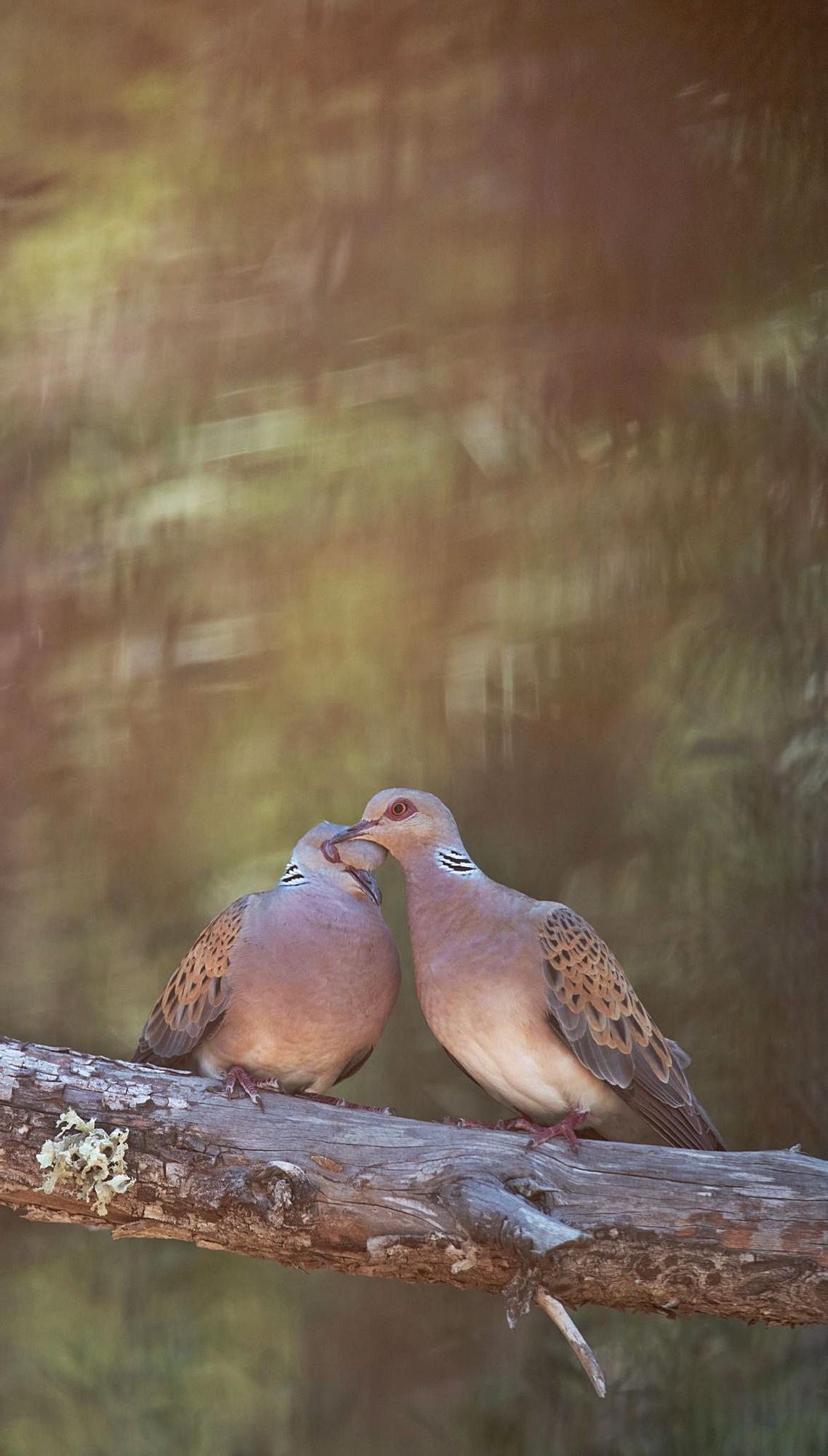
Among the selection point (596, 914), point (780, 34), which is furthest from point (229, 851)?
point (780, 34)

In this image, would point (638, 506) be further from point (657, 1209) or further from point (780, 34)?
point (657, 1209)

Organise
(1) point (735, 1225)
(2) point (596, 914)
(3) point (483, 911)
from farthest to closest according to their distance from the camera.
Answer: (2) point (596, 914) → (3) point (483, 911) → (1) point (735, 1225)

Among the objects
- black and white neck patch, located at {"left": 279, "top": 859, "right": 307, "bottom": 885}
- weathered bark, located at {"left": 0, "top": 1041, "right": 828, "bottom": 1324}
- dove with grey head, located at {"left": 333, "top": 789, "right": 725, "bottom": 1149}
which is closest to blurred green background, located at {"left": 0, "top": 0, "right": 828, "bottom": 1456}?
black and white neck patch, located at {"left": 279, "top": 859, "right": 307, "bottom": 885}

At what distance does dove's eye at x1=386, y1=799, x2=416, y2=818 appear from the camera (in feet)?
6.70

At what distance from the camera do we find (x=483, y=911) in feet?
6.39

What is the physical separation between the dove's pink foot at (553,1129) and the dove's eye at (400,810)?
1.50 ft

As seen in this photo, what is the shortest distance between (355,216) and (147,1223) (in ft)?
6.55

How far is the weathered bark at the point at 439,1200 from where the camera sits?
1.62m

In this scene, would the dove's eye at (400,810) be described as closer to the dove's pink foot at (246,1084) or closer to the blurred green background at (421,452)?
the dove's pink foot at (246,1084)

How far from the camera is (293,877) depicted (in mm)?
2080

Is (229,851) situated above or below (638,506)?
below

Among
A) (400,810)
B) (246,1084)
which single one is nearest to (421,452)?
(400,810)

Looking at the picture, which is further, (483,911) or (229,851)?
(229,851)

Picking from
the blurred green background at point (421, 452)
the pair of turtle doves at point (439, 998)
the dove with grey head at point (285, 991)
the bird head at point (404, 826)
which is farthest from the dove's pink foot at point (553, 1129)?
the blurred green background at point (421, 452)
